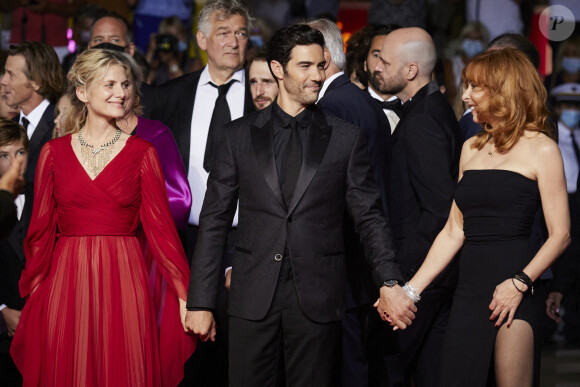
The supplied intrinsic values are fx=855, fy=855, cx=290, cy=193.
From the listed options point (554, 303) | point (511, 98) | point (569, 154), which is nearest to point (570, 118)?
point (569, 154)

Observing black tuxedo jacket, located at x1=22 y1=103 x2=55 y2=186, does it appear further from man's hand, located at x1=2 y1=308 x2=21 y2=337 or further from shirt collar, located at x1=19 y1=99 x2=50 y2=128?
man's hand, located at x1=2 y1=308 x2=21 y2=337

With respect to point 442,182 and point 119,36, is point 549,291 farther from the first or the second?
point 119,36

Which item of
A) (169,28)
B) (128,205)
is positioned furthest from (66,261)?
(169,28)

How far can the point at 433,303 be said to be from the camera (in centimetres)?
444

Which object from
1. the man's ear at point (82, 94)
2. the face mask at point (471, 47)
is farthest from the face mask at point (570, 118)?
the man's ear at point (82, 94)

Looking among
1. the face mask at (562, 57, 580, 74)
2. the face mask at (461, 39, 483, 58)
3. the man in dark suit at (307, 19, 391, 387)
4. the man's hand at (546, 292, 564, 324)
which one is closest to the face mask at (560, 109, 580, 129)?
the face mask at (562, 57, 580, 74)

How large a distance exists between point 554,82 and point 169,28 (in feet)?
12.0

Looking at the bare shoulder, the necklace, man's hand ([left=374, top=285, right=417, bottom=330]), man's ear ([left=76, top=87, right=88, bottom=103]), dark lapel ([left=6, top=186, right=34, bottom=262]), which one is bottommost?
man's hand ([left=374, top=285, right=417, bottom=330])

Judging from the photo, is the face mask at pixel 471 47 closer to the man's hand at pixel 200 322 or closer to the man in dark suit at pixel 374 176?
the man in dark suit at pixel 374 176

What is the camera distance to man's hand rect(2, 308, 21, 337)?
4602 mm

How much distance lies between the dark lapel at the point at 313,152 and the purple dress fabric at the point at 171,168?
3.52 ft

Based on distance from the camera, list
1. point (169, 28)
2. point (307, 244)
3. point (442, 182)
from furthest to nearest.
A: 1. point (169, 28)
2. point (442, 182)
3. point (307, 244)

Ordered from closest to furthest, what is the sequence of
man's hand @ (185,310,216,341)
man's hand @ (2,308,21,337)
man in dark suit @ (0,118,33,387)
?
1. man's hand @ (185,310,216,341)
2. man's hand @ (2,308,21,337)
3. man in dark suit @ (0,118,33,387)

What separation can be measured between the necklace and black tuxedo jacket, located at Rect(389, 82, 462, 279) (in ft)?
4.98
